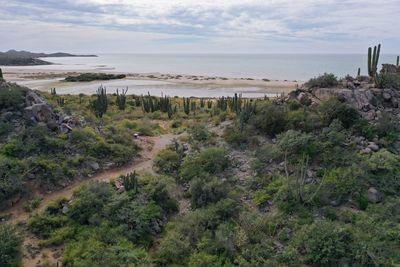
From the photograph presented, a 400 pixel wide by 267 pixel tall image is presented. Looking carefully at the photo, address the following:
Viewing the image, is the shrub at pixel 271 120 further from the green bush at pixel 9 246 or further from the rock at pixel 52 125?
the green bush at pixel 9 246

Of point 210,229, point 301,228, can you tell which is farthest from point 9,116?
point 301,228

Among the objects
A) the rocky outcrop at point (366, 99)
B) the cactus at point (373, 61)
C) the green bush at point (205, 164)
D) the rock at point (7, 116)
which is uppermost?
the cactus at point (373, 61)

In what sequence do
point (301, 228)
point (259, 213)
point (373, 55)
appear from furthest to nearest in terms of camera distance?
point (373, 55)
point (259, 213)
point (301, 228)

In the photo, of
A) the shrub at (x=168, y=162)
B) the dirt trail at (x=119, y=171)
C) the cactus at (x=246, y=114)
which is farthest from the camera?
the cactus at (x=246, y=114)

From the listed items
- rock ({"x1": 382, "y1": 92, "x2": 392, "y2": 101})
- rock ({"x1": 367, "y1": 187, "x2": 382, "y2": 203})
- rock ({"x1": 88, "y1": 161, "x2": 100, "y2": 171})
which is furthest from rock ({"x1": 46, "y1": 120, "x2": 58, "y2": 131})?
rock ({"x1": 382, "y1": 92, "x2": 392, "y2": 101})

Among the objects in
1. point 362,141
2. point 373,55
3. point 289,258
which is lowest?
point 289,258

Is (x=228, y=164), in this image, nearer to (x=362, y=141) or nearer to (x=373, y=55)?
(x=362, y=141)

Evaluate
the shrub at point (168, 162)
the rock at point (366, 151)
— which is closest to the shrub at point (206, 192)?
the shrub at point (168, 162)
